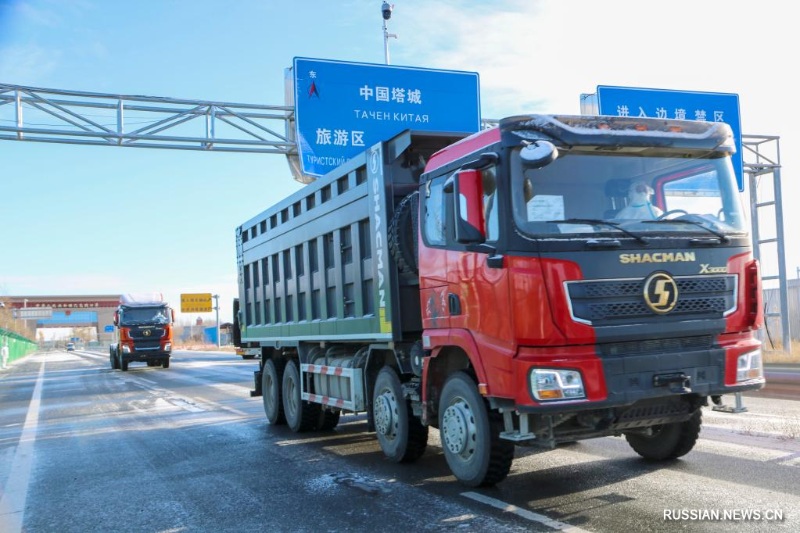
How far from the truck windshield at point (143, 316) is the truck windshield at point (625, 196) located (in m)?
29.0

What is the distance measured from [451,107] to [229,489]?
10604mm

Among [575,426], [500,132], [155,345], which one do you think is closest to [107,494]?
[575,426]

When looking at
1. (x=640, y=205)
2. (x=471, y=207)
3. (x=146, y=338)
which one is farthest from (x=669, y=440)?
(x=146, y=338)

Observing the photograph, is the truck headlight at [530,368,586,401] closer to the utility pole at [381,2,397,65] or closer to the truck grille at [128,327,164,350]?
the utility pole at [381,2,397,65]

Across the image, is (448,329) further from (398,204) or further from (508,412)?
(398,204)

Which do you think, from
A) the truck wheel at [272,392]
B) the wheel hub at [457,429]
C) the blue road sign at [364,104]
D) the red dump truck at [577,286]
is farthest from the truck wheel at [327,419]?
the blue road sign at [364,104]

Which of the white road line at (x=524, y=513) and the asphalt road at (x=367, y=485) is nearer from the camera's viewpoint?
the white road line at (x=524, y=513)

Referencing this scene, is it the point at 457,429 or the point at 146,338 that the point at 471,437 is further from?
the point at 146,338

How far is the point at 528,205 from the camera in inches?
203

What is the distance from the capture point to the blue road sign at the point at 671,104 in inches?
647

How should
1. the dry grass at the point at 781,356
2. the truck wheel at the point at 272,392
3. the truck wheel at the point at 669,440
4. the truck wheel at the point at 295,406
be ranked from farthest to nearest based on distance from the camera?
the dry grass at the point at 781,356 < the truck wheel at the point at 272,392 < the truck wheel at the point at 295,406 < the truck wheel at the point at 669,440

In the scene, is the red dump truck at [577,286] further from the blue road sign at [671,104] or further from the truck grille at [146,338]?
the truck grille at [146,338]

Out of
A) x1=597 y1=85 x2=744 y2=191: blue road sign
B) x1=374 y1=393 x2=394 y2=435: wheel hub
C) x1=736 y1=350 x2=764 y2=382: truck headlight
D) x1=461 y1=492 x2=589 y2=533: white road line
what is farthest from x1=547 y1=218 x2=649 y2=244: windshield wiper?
x1=597 y1=85 x2=744 y2=191: blue road sign

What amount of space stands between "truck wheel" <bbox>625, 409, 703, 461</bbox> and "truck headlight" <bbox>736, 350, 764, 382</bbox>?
727 millimetres
